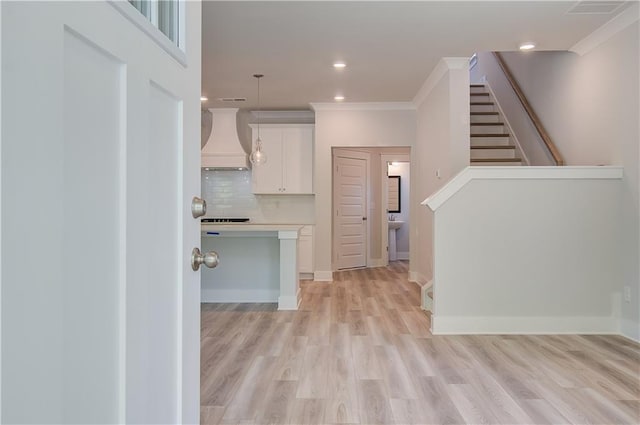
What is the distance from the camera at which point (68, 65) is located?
2.02ft

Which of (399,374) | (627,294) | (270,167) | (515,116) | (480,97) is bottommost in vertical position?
(399,374)

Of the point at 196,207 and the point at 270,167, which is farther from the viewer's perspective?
the point at 270,167

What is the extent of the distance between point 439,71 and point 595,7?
66.7 inches

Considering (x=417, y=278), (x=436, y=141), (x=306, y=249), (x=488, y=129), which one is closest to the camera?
(x=436, y=141)

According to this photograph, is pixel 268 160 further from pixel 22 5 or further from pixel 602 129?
pixel 22 5

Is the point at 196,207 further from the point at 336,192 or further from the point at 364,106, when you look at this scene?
the point at 336,192

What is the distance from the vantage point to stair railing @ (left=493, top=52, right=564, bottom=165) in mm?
4648

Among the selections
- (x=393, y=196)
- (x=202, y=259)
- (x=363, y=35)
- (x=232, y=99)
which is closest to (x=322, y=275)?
(x=232, y=99)

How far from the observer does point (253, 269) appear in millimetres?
4887

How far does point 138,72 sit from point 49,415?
58 centimetres

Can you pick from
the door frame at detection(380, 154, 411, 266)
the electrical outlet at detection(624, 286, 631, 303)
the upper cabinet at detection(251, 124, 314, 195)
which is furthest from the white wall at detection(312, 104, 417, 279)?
the electrical outlet at detection(624, 286, 631, 303)

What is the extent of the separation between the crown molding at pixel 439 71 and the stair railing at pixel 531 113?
1207 millimetres

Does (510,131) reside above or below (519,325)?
above

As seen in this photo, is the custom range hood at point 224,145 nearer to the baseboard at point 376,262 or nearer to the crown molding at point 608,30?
the baseboard at point 376,262
